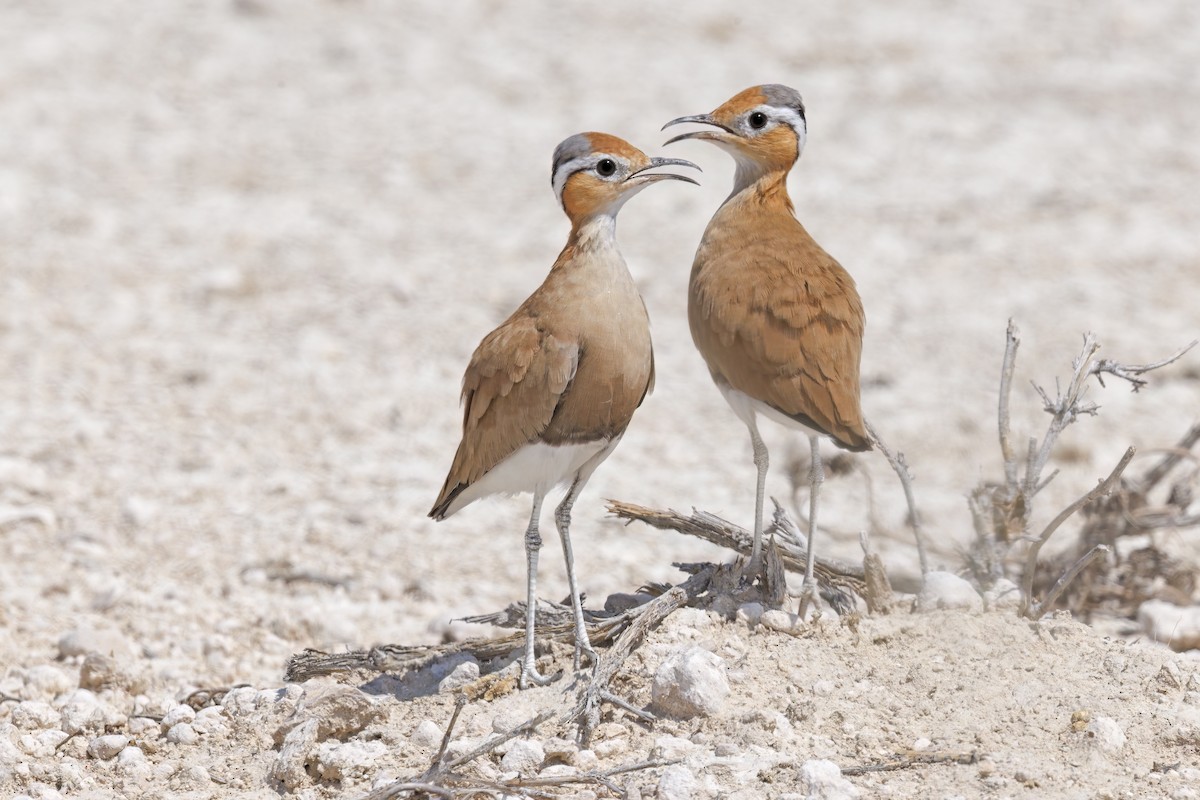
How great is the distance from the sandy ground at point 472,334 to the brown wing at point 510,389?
2.55 ft

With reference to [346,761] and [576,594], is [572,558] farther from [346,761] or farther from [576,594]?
[346,761]

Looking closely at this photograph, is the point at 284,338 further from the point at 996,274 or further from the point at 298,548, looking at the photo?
the point at 996,274

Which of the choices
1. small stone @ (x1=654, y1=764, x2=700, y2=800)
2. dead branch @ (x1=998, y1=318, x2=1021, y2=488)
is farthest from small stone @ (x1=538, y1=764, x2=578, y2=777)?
dead branch @ (x1=998, y1=318, x2=1021, y2=488)

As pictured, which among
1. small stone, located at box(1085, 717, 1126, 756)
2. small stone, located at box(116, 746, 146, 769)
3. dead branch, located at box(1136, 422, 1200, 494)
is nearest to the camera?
small stone, located at box(1085, 717, 1126, 756)

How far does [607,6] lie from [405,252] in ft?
13.6

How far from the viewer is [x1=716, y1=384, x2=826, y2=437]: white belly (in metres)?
5.05

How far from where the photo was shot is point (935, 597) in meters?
4.98

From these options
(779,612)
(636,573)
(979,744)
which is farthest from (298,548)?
(979,744)

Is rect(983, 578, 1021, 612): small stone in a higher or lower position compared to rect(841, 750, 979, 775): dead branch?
higher

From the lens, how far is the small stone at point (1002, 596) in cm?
500

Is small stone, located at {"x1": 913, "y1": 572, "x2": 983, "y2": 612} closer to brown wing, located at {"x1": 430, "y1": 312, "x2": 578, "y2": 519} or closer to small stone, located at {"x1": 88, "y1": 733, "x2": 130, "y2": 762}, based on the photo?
brown wing, located at {"x1": 430, "y1": 312, "x2": 578, "y2": 519}

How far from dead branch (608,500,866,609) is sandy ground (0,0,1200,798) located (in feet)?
1.49

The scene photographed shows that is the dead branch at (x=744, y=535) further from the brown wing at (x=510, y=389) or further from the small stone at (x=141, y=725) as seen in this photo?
the small stone at (x=141, y=725)

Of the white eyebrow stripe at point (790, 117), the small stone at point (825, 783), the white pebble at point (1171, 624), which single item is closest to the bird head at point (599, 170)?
the white eyebrow stripe at point (790, 117)
